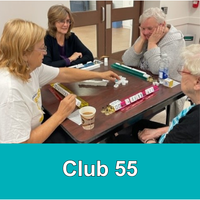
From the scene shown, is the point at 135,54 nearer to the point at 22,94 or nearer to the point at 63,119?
the point at 63,119

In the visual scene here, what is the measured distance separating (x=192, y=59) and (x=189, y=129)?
13.6 inches

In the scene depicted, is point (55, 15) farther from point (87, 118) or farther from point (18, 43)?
point (87, 118)

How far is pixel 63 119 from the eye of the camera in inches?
48.1

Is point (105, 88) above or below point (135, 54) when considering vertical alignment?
below

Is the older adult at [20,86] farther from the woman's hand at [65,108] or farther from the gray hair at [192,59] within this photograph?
the gray hair at [192,59]

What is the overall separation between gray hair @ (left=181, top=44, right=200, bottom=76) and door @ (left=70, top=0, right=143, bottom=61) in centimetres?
252

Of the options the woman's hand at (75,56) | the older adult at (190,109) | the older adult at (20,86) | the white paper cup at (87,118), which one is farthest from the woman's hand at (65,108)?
the woman's hand at (75,56)

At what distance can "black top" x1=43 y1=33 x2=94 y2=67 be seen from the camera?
215 centimetres

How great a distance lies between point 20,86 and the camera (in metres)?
1.11

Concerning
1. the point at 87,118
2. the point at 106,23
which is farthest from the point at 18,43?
the point at 106,23

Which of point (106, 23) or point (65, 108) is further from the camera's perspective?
point (106, 23)

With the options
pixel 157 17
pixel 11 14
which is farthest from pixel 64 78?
pixel 11 14

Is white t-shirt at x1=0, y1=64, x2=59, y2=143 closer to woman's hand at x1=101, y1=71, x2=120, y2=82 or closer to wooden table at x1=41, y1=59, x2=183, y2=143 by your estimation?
wooden table at x1=41, y1=59, x2=183, y2=143

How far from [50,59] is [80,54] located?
33cm
